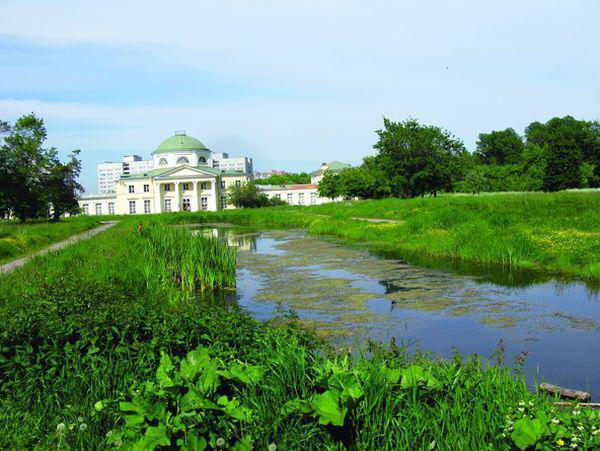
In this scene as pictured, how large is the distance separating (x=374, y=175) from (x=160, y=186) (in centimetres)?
3866

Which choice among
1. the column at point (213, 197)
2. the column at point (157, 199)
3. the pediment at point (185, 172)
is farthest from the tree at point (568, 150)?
the column at point (157, 199)

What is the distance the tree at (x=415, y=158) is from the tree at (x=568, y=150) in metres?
14.3

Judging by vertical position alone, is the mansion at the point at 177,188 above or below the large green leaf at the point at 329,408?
above

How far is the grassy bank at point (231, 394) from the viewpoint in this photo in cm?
359

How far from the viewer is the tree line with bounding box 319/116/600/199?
4831cm

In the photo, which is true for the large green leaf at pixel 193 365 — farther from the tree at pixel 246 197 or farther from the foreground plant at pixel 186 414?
the tree at pixel 246 197

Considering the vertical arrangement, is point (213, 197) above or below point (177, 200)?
above

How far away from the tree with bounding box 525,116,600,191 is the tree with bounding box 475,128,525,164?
4.93 meters

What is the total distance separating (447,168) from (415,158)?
358 cm

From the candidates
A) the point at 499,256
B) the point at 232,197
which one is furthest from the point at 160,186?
the point at 499,256

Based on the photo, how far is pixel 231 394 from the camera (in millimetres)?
4379

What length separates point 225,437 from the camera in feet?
12.0

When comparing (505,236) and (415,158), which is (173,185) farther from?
(505,236)

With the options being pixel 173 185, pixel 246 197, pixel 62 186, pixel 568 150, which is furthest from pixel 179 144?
pixel 568 150
